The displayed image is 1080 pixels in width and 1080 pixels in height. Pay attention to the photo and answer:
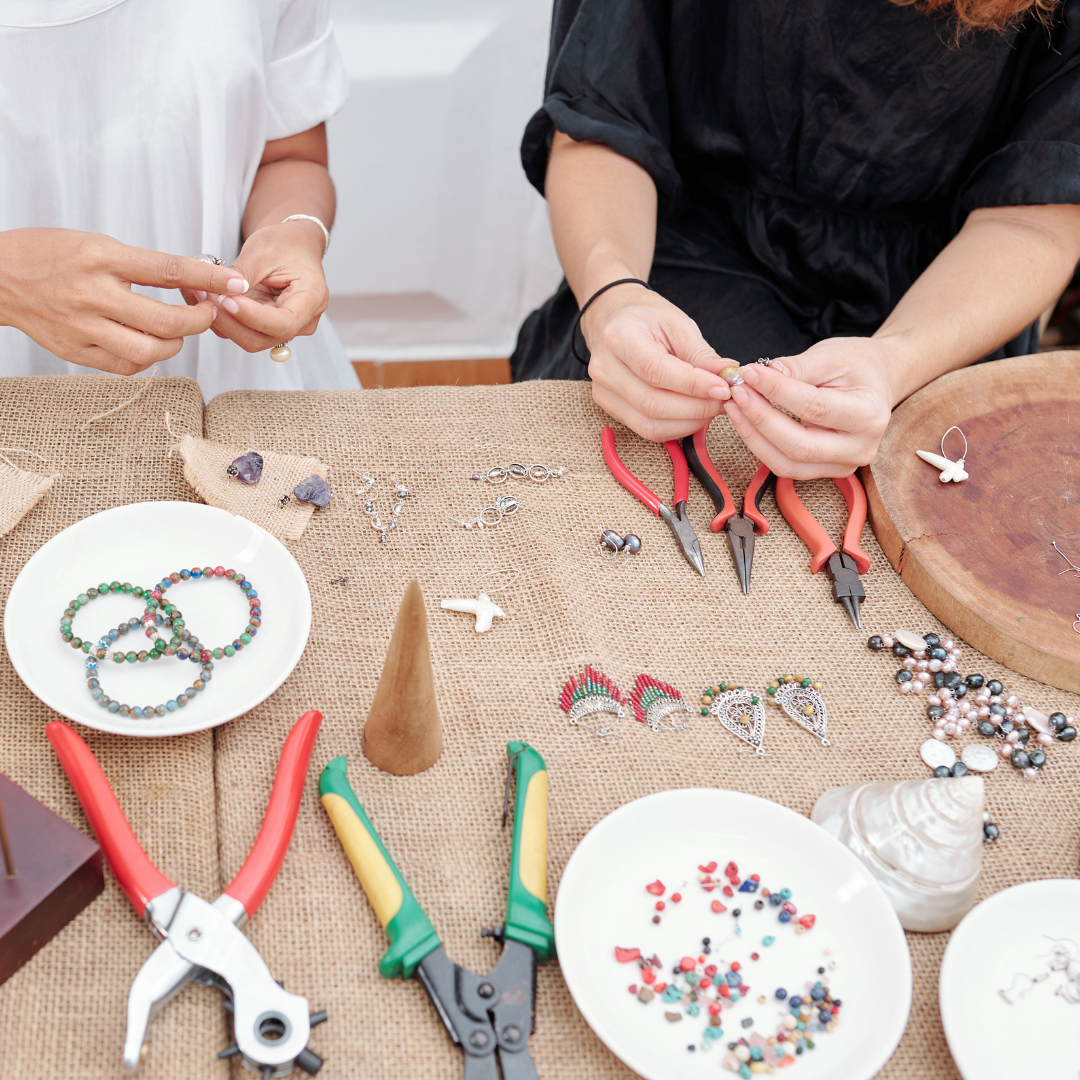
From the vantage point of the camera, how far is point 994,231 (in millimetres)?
1235

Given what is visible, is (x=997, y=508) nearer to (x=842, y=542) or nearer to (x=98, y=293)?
(x=842, y=542)

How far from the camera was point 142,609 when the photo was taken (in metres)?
0.81

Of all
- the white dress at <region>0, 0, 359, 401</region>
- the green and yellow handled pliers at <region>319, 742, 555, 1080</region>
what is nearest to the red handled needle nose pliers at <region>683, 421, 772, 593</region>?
the green and yellow handled pliers at <region>319, 742, 555, 1080</region>

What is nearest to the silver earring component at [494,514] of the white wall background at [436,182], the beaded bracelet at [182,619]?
the beaded bracelet at [182,619]

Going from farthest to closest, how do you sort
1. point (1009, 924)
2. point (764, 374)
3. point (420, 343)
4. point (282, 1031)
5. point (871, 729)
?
point (420, 343) < point (764, 374) < point (871, 729) < point (1009, 924) < point (282, 1031)

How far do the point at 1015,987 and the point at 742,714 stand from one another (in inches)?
11.3

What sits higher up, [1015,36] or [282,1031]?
[1015,36]

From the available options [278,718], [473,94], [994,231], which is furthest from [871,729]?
[473,94]

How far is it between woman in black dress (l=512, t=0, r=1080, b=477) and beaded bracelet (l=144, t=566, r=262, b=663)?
18.2 inches

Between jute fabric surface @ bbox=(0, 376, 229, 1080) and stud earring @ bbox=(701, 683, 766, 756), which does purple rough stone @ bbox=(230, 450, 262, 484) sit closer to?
jute fabric surface @ bbox=(0, 376, 229, 1080)

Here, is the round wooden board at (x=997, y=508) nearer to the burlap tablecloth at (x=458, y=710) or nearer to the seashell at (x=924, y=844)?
the burlap tablecloth at (x=458, y=710)

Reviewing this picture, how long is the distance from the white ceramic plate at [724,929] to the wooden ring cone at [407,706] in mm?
153

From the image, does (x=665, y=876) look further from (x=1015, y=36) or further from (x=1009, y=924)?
(x=1015, y=36)

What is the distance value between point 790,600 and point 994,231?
2.17ft
